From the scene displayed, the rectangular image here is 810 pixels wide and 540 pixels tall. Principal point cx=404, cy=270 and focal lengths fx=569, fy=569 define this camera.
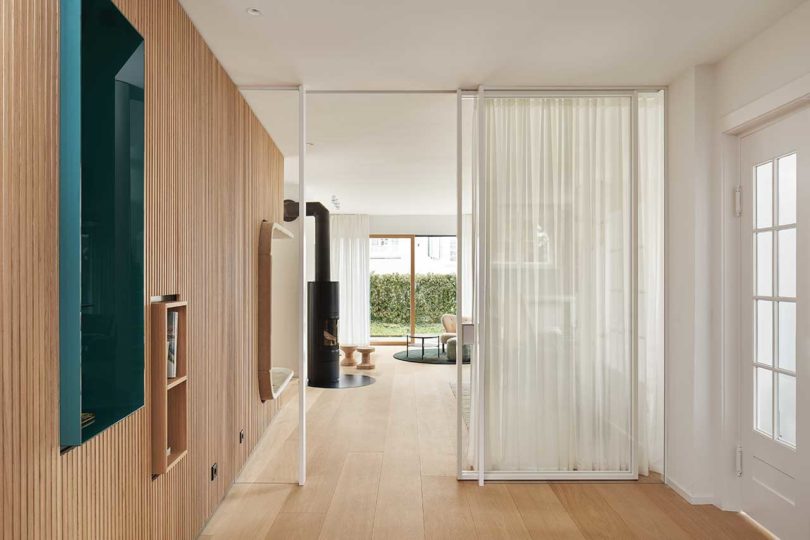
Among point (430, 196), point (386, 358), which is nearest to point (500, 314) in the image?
point (430, 196)

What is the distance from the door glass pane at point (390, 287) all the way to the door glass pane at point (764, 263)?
318 inches

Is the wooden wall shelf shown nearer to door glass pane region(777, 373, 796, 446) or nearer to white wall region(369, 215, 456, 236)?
door glass pane region(777, 373, 796, 446)

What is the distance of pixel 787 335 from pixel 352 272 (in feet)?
25.9

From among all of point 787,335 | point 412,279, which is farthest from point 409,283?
point 787,335

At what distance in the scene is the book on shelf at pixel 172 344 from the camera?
235 cm

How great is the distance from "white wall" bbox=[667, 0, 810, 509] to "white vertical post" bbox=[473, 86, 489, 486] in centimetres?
114

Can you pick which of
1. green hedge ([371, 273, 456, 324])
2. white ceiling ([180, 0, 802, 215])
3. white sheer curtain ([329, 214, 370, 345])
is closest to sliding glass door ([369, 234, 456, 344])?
green hedge ([371, 273, 456, 324])

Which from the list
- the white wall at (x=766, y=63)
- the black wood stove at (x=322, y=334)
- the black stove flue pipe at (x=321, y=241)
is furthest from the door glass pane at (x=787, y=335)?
the black stove flue pipe at (x=321, y=241)

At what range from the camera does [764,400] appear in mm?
2873

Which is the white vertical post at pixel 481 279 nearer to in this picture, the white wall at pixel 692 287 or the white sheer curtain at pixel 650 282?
the white sheer curtain at pixel 650 282

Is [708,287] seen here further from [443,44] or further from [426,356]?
[426,356]

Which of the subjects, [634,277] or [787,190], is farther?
[634,277]

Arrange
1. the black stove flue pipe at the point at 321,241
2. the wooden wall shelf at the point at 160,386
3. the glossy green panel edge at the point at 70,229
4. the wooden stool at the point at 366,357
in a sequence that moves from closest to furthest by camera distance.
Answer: the glossy green panel edge at the point at 70,229, the wooden wall shelf at the point at 160,386, the black stove flue pipe at the point at 321,241, the wooden stool at the point at 366,357

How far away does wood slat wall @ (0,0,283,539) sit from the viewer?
52.6 inches
